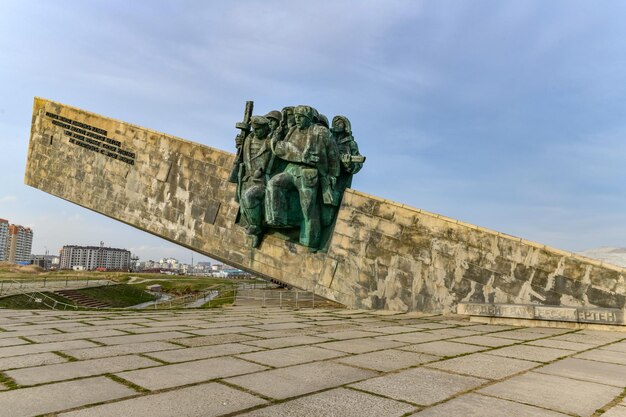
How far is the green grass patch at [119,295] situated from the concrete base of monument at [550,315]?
1180 inches

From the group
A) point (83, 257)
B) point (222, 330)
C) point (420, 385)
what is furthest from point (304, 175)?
point (83, 257)

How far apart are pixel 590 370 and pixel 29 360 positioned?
4908 mm

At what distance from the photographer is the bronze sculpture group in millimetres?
10375

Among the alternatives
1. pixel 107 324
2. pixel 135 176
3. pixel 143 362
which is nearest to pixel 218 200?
pixel 135 176

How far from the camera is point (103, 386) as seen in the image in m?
2.89

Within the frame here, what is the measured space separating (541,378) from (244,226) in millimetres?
9080

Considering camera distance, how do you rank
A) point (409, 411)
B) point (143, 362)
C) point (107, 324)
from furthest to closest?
point (107, 324) < point (143, 362) < point (409, 411)

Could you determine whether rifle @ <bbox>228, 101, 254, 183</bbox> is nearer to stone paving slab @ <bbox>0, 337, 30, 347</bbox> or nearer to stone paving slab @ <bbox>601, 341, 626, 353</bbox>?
stone paving slab @ <bbox>0, 337, 30, 347</bbox>

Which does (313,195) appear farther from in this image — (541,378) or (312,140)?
(541,378)

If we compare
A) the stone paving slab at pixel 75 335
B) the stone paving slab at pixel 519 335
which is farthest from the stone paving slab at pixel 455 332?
the stone paving slab at pixel 75 335

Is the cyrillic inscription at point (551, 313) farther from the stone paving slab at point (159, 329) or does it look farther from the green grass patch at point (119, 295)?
the green grass patch at point (119, 295)

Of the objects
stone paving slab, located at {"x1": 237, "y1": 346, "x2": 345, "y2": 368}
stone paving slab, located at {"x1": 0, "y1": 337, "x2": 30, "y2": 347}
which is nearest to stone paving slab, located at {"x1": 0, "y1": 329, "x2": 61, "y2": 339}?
stone paving slab, located at {"x1": 0, "y1": 337, "x2": 30, "y2": 347}

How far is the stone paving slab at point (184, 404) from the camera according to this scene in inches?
93.1

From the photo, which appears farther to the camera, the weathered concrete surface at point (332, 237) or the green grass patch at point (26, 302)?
the green grass patch at point (26, 302)
